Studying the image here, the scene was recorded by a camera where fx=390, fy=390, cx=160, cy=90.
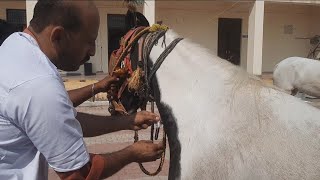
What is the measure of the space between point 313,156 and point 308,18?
69.5 feet

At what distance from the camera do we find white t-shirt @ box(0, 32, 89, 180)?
4.32 feet

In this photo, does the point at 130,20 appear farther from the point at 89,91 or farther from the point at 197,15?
the point at 197,15

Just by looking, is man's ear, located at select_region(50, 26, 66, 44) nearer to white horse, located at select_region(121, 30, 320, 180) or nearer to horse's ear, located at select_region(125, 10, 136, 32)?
white horse, located at select_region(121, 30, 320, 180)

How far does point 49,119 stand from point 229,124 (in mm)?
812

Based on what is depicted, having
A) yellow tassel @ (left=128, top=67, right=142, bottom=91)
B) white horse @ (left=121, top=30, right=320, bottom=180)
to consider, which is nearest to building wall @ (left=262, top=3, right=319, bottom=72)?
yellow tassel @ (left=128, top=67, right=142, bottom=91)

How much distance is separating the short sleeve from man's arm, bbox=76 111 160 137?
765 millimetres

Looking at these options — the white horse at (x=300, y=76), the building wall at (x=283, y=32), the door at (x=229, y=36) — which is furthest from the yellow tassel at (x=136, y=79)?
the building wall at (x=283, y=32)

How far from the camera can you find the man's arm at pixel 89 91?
2537 mm

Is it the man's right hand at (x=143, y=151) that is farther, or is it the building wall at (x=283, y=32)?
the building wall at (x=283, y=32)

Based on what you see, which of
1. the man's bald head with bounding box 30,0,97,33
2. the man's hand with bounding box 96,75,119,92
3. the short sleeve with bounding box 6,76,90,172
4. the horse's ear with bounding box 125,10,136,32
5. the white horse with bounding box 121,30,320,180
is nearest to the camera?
the short sleeve with bounding box 6,76,90,172

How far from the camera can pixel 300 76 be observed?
9.59 metres

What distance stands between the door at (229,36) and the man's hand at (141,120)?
58.8ft

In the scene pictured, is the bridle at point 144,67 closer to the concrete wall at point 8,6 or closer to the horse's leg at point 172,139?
the horse's leg at point 172,139

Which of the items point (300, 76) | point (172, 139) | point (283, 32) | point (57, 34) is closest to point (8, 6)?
point (300, 76)
